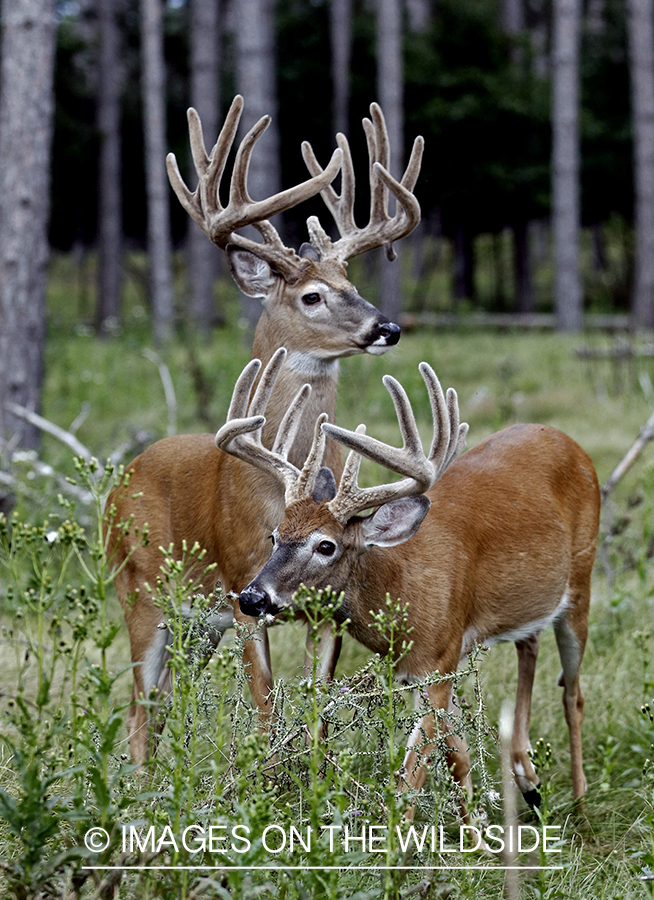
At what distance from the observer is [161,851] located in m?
2.45

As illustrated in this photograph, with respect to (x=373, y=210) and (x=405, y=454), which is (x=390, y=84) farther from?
(x=405, y=454)

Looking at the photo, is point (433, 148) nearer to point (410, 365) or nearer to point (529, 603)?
point (410, 365)

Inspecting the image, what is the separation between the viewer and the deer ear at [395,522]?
3488mm

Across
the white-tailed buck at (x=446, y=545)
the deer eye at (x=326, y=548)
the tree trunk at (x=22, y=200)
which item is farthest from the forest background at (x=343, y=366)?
the deer eye at (x=326, y=548)

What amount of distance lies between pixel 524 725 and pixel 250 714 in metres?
1.87

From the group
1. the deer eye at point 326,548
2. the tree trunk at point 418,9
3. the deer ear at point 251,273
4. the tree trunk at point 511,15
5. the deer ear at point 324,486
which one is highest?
the tree trunk at point 418,9

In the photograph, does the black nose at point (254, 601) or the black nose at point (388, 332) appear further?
the black nose at point (388, 332)

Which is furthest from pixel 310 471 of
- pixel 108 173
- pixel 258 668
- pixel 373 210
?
pixel 108 173

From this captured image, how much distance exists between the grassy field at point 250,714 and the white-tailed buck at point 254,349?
221 millimetres

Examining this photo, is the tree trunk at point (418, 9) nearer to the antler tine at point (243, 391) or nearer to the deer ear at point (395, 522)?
the antler tine at point (243, 391)

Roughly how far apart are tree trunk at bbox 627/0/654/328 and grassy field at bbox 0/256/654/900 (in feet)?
22.4

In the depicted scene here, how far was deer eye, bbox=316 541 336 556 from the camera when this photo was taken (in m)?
3.44

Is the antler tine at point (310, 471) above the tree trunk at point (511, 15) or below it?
below

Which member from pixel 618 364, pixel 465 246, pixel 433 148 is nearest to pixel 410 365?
pixel 618 364
